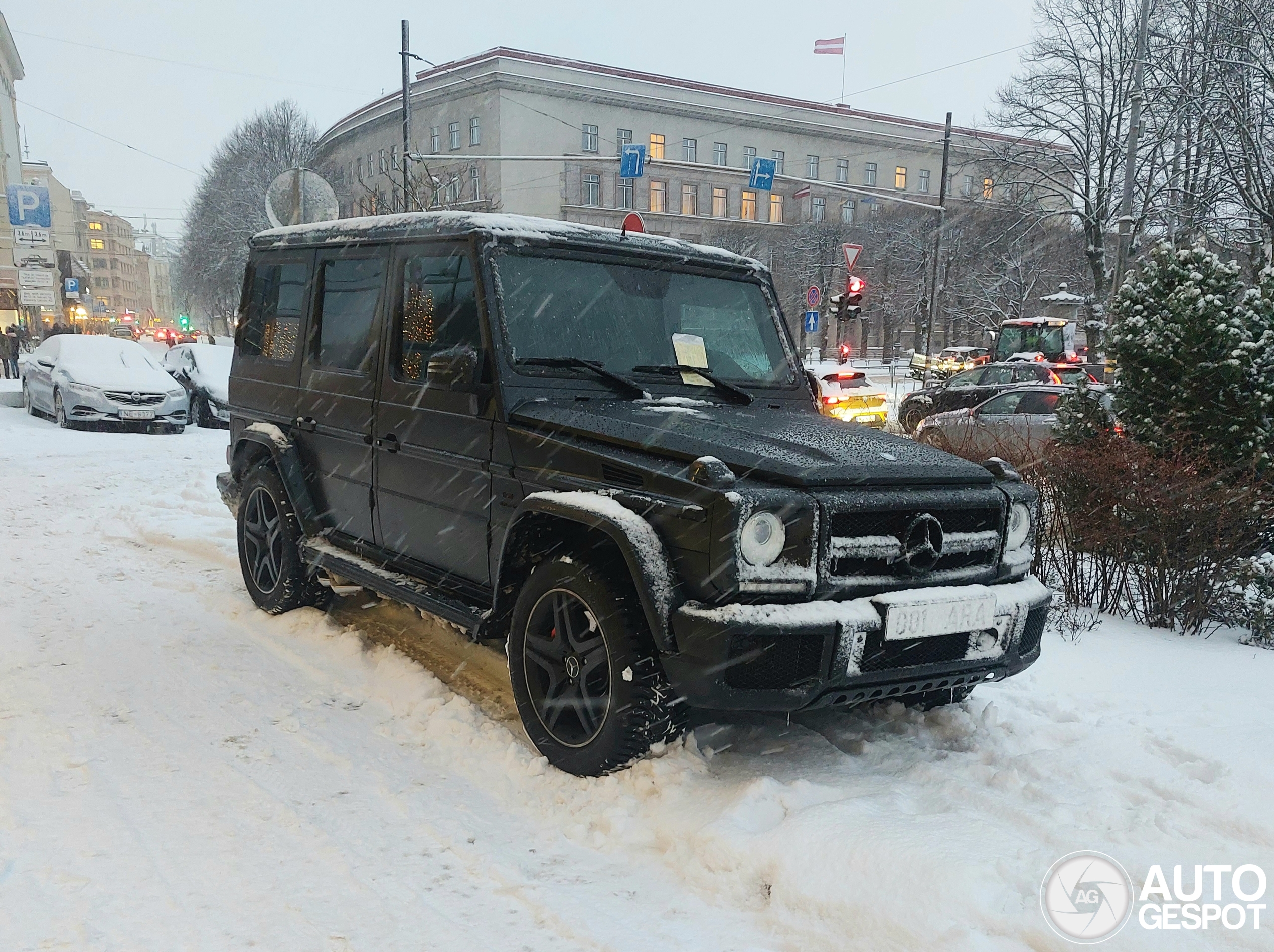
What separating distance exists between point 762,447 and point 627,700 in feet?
3.35

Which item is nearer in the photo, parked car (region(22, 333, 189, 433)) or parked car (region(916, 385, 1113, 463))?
parked car (region(916, 385, 1113, 463))

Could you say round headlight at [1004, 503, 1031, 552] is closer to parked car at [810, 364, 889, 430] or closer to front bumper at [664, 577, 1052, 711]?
front bumper at [664, 577, 1052, 711]

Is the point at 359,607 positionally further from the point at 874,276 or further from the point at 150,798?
the point at 874,276

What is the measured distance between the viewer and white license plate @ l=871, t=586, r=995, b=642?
3318 millimetres

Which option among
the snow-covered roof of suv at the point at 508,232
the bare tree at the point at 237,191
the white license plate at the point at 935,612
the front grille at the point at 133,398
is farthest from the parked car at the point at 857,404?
the bare tree at the point at 237,191

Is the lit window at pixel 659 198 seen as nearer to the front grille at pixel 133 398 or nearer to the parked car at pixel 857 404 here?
the parked car at pixel 857 404

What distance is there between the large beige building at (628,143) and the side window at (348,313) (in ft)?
153

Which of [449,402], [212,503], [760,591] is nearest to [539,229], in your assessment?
[449,402]

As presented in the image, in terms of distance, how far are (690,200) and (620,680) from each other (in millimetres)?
66101

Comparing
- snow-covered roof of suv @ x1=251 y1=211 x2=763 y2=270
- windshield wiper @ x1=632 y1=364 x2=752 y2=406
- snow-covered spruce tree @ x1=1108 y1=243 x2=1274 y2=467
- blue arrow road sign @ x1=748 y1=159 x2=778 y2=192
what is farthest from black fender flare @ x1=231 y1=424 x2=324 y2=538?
blue arrow road sign @ x1=748 y1=159 x2=778 y2=192

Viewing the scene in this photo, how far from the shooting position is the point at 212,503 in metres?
9.15

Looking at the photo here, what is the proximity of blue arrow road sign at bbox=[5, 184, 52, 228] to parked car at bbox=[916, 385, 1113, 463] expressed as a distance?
24875 millimetres

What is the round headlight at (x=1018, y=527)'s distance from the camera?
377 centimetres

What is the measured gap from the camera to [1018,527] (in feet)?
12.5
